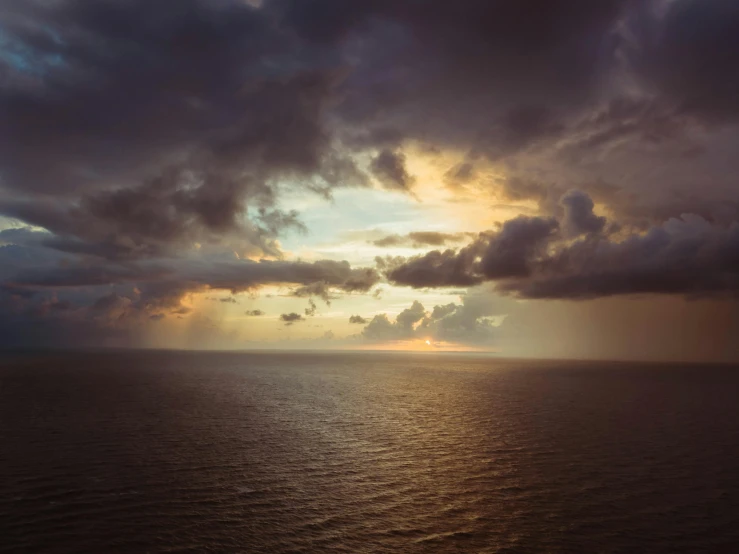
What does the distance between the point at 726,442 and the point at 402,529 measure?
62.3 meters

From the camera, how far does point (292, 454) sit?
59.4 metres

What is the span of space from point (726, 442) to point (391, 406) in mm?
62670

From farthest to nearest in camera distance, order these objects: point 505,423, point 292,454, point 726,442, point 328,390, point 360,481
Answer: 1. point 328,390
2. point 505,423
3. point 726,442
4. point 292,454
5. point 360,481

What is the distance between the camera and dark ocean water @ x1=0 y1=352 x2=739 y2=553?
34.7m

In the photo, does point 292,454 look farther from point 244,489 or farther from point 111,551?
point 111,551

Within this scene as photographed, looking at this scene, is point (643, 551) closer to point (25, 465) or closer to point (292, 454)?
point (292, 454)

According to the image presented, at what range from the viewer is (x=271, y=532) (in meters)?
35.0

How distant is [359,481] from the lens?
1908 inches

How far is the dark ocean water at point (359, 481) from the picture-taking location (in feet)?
114

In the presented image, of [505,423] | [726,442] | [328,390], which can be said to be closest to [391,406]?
[505,423]

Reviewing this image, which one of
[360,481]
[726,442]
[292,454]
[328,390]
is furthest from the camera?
[328,390]

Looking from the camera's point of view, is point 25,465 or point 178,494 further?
point 25,465

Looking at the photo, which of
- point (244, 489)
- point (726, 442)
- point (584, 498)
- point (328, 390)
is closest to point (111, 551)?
point (244, 489)

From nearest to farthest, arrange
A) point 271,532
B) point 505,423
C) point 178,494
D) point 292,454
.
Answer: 1. point 271,532
2. point 178,494
3. point 292,454
4. point 505,423
